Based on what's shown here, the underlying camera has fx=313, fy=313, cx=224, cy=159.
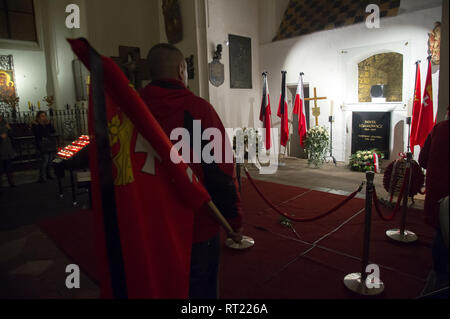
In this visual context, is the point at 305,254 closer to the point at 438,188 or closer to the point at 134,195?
the point at 438,188

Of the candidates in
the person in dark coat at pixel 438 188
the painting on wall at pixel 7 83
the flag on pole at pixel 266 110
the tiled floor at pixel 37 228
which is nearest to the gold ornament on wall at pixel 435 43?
the tiled floor at pixel 37 228

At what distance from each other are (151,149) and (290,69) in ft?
30.2

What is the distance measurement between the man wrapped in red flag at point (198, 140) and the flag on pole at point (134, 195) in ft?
0.68

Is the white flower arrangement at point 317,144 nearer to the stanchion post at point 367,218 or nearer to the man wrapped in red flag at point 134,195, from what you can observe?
the stanchion post at point 367,218

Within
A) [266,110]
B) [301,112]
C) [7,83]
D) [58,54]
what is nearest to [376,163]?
[301,112]

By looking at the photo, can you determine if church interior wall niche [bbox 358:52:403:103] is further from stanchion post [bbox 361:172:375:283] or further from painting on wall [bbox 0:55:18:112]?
painting on wall [bbox 0:55:18:112]

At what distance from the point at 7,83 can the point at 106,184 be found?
16.0 m

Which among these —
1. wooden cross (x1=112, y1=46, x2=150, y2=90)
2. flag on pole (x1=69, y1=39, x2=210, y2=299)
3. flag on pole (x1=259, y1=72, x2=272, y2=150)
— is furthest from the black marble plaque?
flag on pole (x1=69, y1=39, x2=210, y2=299)

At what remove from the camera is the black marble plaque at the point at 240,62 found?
985 cm

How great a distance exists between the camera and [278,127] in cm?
1035
